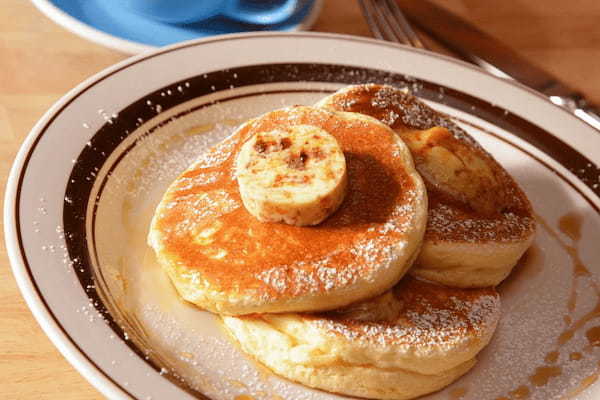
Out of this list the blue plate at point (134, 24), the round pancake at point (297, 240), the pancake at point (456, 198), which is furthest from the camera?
the blue plate at point (134, 24)

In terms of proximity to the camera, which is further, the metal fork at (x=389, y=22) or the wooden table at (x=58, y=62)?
the metal fork at (x=389, y=22)

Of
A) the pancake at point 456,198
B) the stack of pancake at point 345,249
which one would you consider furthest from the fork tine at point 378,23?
the stack of pancake at point 345,249

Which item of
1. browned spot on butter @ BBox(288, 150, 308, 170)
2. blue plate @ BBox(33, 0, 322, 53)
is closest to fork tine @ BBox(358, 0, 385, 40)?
blue plate @ BBox(33, 0, 322, 53)

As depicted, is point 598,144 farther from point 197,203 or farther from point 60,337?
point 60,337

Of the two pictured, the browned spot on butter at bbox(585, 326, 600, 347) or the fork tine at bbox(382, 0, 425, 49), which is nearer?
the browned spot on butter at bbox(585, 326, 600, 347)

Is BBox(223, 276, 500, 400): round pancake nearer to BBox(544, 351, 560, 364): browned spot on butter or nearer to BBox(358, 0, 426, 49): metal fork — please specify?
BBox(544, 351, 560, 364): browned spot on butter

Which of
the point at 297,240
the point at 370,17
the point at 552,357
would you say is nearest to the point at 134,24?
the point at 370,17

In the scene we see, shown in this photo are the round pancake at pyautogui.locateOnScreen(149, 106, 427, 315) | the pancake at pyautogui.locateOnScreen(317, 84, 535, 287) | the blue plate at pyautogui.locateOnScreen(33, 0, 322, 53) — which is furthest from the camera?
the blue plate at pyautogui.locateOnScreen(33, 0, 322, 53)

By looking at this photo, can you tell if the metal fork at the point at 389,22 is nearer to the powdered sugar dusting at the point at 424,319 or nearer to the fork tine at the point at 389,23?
the fork tine at the point at 389,23

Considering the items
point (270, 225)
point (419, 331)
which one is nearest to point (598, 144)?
point (419, 331)
